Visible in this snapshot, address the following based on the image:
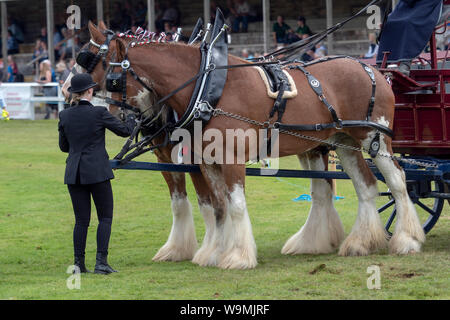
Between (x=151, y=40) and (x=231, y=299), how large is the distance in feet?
8.72

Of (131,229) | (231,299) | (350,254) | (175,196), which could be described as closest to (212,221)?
(175,196)

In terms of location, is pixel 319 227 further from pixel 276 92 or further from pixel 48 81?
pixel 48 81

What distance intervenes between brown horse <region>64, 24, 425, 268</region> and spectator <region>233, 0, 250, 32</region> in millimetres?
20840

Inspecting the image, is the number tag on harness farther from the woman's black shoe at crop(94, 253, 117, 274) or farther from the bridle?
the woman's black shoe at crop(94, 253, 117, 274)

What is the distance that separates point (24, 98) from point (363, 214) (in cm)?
1926

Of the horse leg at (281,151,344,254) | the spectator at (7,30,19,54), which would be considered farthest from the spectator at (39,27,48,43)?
the horse leg at (281,151,344,254)

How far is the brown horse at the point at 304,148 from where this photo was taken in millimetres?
7109

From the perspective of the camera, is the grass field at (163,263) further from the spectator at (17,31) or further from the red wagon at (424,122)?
the spectator at (17,31)

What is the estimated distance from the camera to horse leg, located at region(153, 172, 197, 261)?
786 centimetres

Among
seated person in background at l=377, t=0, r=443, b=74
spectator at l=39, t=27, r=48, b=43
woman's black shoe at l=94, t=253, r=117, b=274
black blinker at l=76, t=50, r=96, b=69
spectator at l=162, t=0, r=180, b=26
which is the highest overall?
spectator at l=162, t=0, r=180, b=26

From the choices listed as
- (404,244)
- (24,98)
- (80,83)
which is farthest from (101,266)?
(24,98)

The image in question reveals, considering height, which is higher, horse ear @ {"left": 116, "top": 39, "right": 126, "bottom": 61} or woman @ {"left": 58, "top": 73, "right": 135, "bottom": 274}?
horse ear @ {"left": 116, "top": 39, "right": 126, "bottom": 61}

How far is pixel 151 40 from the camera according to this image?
289 inches

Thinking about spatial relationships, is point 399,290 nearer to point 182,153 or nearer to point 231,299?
point 231,299
